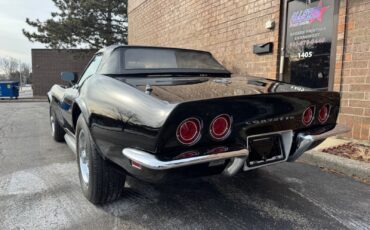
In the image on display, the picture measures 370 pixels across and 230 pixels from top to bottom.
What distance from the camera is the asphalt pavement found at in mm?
2514

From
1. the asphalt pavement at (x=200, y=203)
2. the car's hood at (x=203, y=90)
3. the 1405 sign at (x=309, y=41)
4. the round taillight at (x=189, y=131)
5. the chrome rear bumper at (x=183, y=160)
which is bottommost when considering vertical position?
the asphalt pavement at (x=200, y=203)

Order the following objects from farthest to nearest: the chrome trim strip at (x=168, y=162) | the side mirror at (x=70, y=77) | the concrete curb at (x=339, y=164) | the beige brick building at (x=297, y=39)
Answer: the beige brick building at (x=297, y=39) → the side mirror at (x=70, y=77) → the concrete curb at (x=339, y=164) → the chrome trim strip at (x=168, y=162)

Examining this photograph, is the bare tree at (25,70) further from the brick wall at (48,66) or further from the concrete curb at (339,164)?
the concrete curb at (339,164)

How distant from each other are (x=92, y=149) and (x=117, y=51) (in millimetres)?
1119

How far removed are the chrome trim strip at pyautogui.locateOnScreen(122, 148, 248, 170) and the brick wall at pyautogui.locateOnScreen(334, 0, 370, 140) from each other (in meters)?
3.45

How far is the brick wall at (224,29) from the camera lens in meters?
6.68

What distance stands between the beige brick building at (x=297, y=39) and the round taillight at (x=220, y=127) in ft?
11.2

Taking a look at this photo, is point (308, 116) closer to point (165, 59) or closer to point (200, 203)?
point (200, 203)

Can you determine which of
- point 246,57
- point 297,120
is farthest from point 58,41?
point 297,120

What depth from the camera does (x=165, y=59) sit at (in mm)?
3445

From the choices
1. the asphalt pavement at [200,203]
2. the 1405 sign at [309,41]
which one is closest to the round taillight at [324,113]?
the asphalt pavement at [200,203]

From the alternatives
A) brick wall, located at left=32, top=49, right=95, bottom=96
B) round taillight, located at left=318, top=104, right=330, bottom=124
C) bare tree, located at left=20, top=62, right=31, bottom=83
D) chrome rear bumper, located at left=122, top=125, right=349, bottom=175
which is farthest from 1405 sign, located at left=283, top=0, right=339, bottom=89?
bare tree, located at left=20, top=62, right=31, bottom=83

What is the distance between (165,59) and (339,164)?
237 centimetres

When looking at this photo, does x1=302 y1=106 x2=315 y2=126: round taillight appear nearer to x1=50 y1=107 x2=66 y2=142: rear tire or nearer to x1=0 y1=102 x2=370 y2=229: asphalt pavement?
x1=0 y1=102 x2=370 y2=229: asphalt pavement
